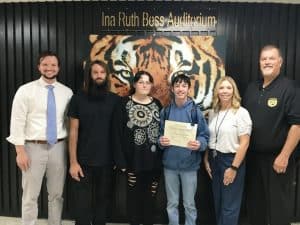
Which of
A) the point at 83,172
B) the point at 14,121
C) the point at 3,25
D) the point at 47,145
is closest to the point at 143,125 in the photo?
the point at 83,172

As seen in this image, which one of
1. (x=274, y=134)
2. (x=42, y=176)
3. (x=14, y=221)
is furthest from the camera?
(x=14, y=221)

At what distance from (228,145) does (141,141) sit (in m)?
0.73

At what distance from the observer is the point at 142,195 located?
2.80 metres

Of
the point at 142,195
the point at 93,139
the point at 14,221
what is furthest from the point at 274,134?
the point at 14,221

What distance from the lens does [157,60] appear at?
125 inches

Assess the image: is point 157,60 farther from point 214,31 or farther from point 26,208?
point 26,208

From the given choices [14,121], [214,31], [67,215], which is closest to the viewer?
[14,121]

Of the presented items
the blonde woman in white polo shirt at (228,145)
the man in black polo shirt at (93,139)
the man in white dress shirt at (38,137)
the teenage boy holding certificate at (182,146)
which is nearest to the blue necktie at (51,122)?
the man in white dress shirt at (38,137)

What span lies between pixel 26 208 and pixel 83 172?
0.59 metres

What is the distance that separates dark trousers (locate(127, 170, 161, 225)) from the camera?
9.09ft

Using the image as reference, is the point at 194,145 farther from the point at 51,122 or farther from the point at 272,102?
the point at 51,122

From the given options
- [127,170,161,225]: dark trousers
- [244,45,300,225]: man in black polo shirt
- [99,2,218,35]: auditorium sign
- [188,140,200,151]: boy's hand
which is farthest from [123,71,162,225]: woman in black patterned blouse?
[244,45,300,225]: man in black polo shirt

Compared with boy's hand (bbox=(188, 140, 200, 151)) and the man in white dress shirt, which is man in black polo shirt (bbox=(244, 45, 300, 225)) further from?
the man in white dress shirt

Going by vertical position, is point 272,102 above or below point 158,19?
below
